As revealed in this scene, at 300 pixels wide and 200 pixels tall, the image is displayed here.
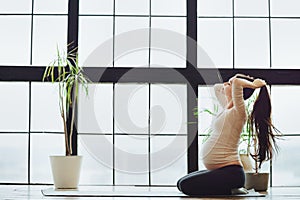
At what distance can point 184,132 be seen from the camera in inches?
177

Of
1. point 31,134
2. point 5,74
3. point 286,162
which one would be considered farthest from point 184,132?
point 5,74

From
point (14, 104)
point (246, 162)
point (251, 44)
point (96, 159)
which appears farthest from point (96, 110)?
point (251, 44)

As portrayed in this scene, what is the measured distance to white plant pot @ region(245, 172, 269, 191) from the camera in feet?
12.9

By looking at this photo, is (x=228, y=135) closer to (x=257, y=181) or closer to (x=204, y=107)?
(x=257, y=181)

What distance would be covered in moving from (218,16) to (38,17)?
1.51 metres

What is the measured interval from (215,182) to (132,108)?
4.10 ft

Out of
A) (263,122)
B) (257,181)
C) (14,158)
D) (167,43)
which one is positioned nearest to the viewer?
(263,122)

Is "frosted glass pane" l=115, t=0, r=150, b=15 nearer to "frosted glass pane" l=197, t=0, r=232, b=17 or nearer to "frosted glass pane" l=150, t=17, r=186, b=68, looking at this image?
"frosted glass pane" l=150, t=17, r=186, b=68

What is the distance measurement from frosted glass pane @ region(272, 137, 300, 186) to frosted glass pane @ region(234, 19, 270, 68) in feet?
2.16

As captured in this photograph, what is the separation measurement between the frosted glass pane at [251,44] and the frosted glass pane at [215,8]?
0.13m

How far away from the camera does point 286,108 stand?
14.9 ft

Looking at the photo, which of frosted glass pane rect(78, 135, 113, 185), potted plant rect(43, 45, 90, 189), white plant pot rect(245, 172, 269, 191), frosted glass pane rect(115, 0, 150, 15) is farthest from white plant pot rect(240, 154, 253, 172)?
frosted glass pane rect(115, 0, 150, 15)

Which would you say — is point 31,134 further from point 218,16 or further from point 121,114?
point 218,16

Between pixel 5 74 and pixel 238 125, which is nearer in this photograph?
pixel 238 125
